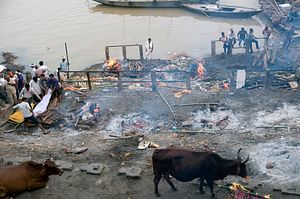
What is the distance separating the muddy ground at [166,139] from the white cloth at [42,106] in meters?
0.73

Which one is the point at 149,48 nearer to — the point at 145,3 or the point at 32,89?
the point at 32,89

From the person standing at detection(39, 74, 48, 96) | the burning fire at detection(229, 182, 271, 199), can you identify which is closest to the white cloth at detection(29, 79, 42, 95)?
the person standing at detection(39, 74, 48, 96)

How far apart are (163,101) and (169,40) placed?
1241cm

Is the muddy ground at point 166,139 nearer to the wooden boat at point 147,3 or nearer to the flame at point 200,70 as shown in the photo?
the flame at point 200,70

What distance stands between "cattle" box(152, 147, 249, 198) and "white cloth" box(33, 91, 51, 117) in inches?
275

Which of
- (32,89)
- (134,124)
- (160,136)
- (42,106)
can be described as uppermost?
(32,89)

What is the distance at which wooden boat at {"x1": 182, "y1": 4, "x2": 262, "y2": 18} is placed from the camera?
31.1 meters

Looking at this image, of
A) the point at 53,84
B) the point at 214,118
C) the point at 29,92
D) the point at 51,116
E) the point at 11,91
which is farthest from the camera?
the point at 11,91

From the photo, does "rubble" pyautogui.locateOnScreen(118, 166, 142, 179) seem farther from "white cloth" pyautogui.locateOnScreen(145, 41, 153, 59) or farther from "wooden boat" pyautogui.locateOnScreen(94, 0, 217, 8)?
"wooden boat" pyautogui.locateOnScreen(94, 0, 217, 8)

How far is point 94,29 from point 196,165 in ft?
79.0

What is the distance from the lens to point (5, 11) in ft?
127

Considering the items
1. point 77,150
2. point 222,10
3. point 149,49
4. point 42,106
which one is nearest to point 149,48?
point 149,49

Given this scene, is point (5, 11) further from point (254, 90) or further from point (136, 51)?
point (254, 90)

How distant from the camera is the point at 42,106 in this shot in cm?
1614
